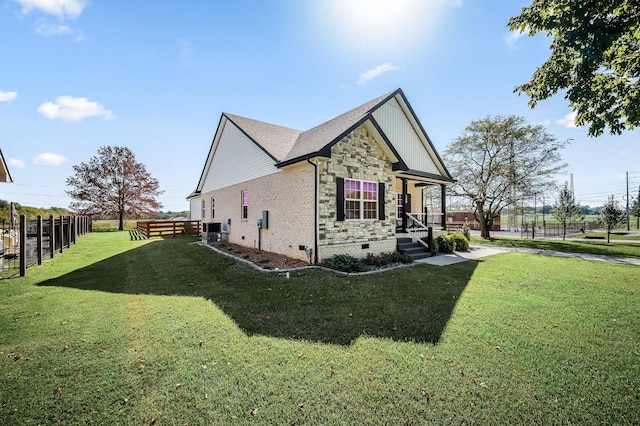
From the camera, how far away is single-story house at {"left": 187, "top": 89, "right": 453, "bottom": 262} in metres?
9.33

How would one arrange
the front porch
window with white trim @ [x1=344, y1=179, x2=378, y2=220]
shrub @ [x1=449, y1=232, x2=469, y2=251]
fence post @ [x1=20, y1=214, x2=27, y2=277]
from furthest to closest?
shrub @ [x1=449, y1=232, x2=469, y2=251], the front porch, window with white trim @ [x1=344, y1=179, x2=378, y2=220], fence post @ [x1=20, y1=214, x2=27, y2=277]

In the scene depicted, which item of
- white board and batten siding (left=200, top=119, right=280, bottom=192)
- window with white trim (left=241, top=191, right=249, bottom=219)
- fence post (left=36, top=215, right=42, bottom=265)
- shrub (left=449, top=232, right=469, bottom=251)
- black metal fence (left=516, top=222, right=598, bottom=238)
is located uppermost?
white board and batten siding (left=200, top=119, right=280, bottom=192)

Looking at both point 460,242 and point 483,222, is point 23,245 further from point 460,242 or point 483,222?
point 483,222

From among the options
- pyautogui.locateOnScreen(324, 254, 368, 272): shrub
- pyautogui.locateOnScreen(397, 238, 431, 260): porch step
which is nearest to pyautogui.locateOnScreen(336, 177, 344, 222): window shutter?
pyautogui.locateOnScreen(324, 254, 368, 272): shrub

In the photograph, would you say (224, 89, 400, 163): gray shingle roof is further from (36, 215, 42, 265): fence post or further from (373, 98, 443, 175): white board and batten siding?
(36, 215, 42, 265): fence post

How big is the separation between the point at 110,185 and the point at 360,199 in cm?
3890

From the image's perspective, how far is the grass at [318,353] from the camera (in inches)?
101

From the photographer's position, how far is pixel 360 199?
1027cm

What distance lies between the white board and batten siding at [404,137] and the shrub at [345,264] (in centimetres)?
740

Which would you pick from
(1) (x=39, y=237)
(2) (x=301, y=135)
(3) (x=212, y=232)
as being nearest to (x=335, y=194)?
(2) (x=301, y=135)

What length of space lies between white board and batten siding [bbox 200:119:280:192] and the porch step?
21.6 ft

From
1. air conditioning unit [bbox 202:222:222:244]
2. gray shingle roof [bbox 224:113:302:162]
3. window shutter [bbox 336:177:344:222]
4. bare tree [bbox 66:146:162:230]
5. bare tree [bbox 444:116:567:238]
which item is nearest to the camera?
window shutter [bbox 336:177:344:222]

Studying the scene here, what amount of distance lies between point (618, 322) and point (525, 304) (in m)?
1.34

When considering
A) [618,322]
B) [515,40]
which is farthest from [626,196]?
[618,322]
